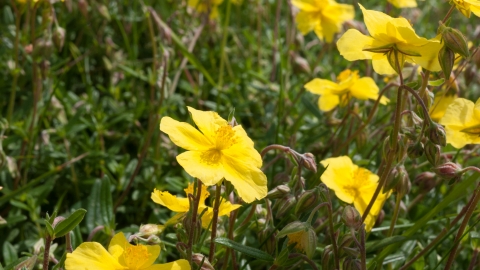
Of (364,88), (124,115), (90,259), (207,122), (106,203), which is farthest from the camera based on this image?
(124,115)

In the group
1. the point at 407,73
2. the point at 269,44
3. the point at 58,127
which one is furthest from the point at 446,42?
the point at 269,44

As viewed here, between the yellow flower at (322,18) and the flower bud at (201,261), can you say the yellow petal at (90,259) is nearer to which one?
the flower bud at (201,261)

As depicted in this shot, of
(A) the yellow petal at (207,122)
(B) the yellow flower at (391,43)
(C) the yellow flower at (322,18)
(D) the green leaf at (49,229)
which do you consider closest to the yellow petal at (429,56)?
(B) the yellow flower at (391,43)

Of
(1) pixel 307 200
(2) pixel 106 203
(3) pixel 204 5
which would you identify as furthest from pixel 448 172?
(3) pixel 204 5

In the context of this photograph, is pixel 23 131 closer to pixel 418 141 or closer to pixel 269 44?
pixel 418 141

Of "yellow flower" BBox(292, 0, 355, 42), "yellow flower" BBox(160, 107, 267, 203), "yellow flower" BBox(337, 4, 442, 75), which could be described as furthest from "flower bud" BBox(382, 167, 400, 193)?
"yellow flower" BBox(292, 0, 355, 42)

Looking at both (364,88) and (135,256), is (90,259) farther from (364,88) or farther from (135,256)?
(364,88)

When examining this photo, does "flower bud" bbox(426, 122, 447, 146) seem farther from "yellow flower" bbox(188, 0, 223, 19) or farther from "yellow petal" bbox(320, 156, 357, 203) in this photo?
"yellow flower" bbox(188, 0, 223, 19)
